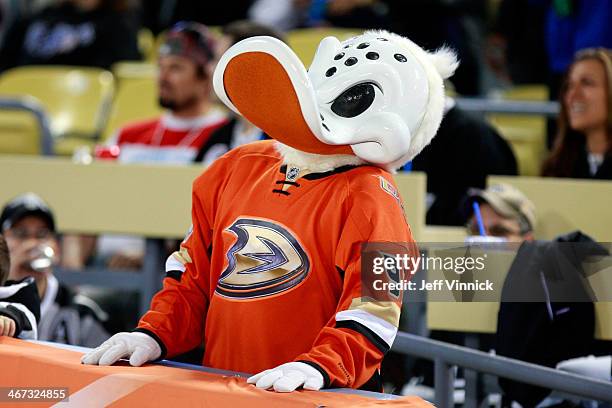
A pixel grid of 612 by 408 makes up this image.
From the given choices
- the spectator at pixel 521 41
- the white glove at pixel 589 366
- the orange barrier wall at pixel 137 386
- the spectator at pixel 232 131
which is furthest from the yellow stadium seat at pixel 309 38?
the orange barrier wall at pixel 137 386

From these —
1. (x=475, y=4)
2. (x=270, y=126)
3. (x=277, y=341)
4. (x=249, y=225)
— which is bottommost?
(x=277, y=341)

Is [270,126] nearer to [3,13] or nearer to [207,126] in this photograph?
[207,126]

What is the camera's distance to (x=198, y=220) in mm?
2133

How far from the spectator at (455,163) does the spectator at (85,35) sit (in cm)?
234

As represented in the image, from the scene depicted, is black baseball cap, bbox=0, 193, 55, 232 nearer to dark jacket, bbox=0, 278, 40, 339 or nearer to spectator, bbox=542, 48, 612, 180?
dark jacket, bbox=0, 278, 40, 339

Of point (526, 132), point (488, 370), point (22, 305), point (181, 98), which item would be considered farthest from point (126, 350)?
point (526, 132)

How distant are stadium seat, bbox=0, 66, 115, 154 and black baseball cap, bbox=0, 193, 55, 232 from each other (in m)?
1.61

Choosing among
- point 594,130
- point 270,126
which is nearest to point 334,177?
point 270,126

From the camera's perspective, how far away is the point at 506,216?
305 cm

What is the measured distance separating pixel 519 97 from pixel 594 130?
1.61 m

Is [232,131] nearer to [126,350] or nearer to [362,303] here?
[126,350]

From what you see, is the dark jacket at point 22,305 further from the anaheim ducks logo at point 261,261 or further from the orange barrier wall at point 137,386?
the anaheim ducks logo at point 261,261

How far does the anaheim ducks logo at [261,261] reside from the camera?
1955mm

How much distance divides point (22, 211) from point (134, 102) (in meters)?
1.82
